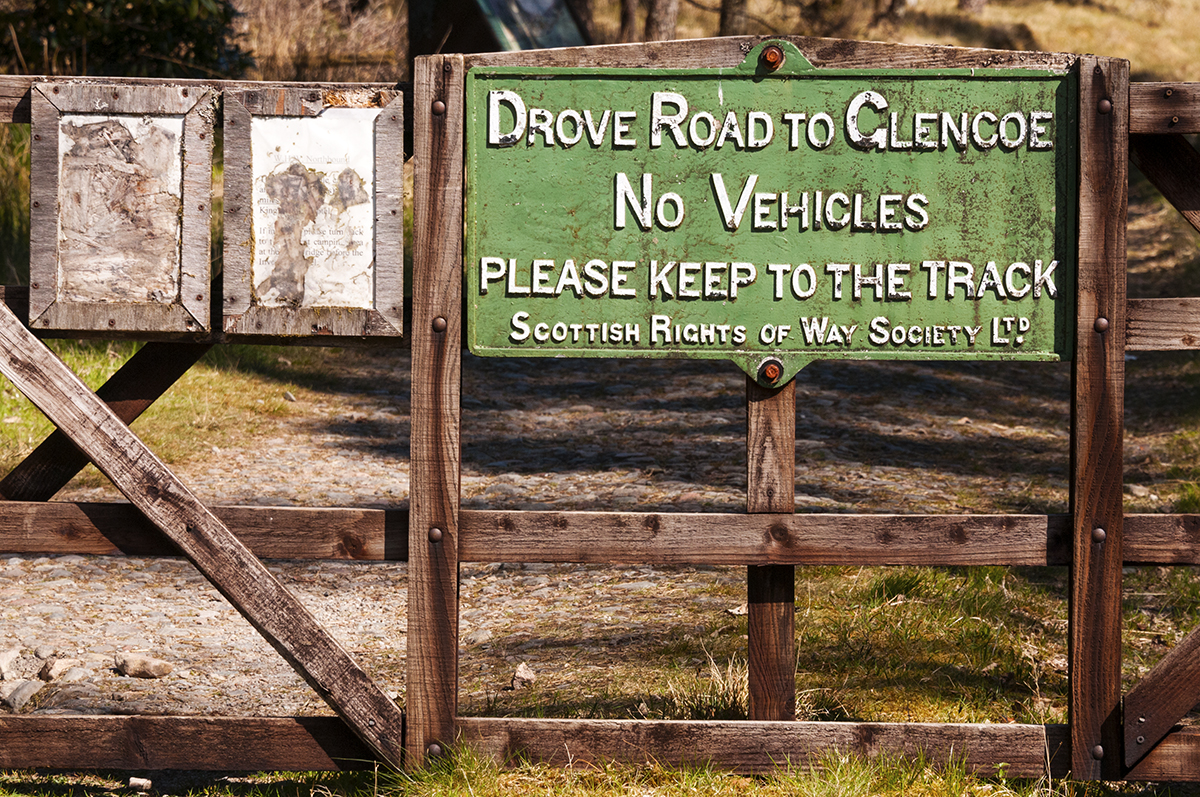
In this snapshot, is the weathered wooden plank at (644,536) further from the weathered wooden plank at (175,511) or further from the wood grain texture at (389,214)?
the wood grain texture at (389,214)

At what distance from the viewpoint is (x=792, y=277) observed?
333cm

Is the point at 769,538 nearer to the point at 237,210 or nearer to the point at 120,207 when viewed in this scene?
the point at 237,210

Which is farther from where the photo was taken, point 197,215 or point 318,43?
point 318,43

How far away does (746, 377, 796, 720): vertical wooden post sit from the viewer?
11.0 ft

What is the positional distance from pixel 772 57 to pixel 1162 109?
1.15m

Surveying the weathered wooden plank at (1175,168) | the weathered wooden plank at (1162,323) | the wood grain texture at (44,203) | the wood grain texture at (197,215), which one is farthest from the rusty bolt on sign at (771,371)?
the wood grain texture at (44,203)

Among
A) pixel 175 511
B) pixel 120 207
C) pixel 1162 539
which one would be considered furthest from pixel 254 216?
pixel 1162 539

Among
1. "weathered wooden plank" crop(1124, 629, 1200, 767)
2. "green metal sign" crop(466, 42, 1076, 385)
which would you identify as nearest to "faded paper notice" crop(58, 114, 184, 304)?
"green metal sign" crop(466, 42, 1076, 385)

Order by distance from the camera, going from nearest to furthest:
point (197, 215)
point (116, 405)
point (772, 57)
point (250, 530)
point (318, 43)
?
point (772, 57)
point (197, 215)
point (250, 530)
point (116, 405)
point (318, 43)

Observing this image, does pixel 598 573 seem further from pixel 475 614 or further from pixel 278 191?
pixel 278 191

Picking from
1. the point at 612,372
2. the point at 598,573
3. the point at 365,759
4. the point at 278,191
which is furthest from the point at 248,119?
the point at 612,372

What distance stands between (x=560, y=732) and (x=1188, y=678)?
1894mm

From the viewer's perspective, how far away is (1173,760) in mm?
3428

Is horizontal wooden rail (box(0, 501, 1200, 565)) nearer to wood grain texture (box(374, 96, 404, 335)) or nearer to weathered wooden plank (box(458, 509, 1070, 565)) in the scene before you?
weathered wooden plank (box(458, 509, 1070, 565))
